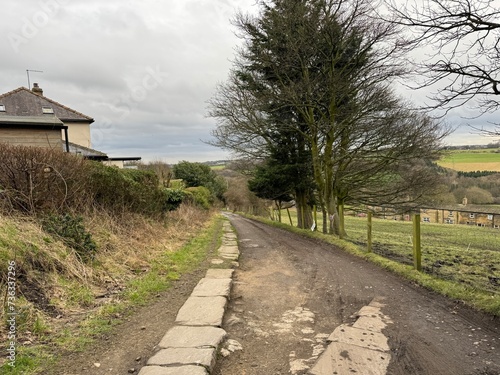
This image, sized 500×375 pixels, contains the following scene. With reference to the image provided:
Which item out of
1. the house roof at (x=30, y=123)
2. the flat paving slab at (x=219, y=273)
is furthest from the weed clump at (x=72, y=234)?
the house roof at (x=30, y=123)

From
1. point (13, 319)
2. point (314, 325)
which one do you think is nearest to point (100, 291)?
point (13, 319)

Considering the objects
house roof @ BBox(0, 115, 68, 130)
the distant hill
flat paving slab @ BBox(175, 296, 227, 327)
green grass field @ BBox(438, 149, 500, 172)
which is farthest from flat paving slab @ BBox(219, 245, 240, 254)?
green grass field @ BBox(438, 149, 500, 172)

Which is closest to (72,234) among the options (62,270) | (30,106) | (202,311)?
(62,270)

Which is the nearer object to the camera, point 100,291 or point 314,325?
point 314,325

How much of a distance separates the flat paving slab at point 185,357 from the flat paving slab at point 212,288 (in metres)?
1.72

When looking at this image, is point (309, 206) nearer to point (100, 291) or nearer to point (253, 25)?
point (253, 25)

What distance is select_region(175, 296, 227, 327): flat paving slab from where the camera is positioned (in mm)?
4008

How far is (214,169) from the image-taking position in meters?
52.2

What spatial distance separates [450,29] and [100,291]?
6.11m

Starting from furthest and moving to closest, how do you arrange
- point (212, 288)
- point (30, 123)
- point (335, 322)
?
point (30, 123), point (212, 288), point (335, 322)

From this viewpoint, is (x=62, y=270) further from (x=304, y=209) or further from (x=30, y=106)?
(x=30, y=106)

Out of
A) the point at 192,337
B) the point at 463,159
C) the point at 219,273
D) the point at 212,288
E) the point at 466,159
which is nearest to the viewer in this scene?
the point at 192,337

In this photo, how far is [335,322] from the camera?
4.21 metres

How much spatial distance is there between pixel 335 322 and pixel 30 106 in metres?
28.6
